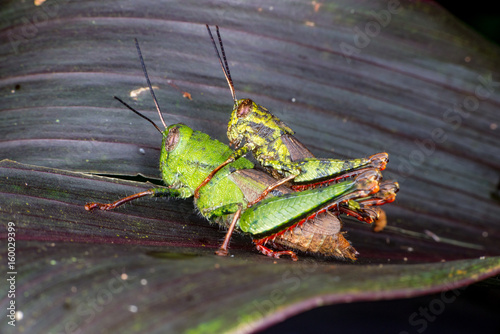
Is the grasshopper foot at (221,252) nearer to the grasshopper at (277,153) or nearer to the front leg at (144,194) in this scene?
the grasshopper at (277,153)

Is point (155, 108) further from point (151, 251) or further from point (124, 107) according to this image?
point (151, 251)

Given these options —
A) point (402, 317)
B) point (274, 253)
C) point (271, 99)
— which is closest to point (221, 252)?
point (274, 253)

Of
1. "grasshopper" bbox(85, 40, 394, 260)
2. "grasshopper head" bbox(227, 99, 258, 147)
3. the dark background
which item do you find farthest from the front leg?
the dark background

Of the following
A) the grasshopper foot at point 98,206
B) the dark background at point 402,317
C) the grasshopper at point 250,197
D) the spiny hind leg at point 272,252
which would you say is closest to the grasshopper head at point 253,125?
the grasshopper at point 250,197

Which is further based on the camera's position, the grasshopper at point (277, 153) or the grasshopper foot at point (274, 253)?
the grasshopper at point (277, 153)

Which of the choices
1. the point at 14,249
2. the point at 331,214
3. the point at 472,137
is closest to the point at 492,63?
the point at 472,137

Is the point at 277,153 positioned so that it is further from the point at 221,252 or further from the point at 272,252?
the point at 221,252

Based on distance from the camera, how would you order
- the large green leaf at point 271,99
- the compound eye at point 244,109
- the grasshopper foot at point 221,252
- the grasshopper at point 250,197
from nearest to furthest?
the grasshopper foot at point 221,252 < the grasshopper at point 250,197 < the large green leaf at point 271,99 < the compound eye at point 244,109
